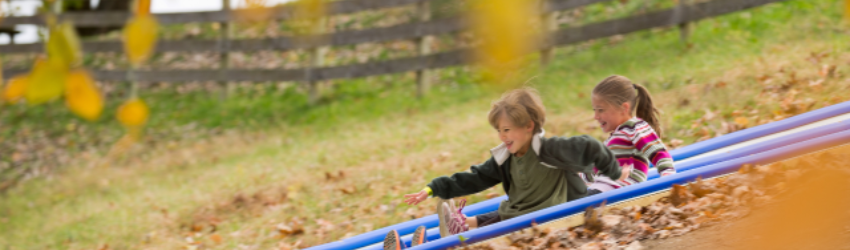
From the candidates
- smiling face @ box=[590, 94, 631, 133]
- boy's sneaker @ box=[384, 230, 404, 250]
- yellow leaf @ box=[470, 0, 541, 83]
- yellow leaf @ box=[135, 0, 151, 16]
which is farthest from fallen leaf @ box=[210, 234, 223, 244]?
yellow leaf @ box=[470, 0, 541, 83]

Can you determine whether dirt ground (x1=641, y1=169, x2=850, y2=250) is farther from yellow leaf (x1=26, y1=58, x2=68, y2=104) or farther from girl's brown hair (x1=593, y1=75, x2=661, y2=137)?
girl's brown hair (x1=593, y1=75, x2=661, y2=137)

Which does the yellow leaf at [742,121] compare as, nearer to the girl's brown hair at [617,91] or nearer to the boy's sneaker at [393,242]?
the girl's brown hair at [617,91]

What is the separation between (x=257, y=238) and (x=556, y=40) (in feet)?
13.2

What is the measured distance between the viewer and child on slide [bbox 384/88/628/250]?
2.88 metres

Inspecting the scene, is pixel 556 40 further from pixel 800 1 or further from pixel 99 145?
pixel 99 145

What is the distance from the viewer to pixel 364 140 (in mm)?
7207

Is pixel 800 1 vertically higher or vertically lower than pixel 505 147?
higher

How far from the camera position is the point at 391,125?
7.60 meters

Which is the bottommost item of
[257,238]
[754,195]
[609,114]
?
[257,238]

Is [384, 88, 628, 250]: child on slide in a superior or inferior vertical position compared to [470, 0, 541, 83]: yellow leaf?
inferior

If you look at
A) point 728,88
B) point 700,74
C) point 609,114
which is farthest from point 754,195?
point 700,74

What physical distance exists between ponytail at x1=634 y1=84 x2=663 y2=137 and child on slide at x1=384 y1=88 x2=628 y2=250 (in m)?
0.39

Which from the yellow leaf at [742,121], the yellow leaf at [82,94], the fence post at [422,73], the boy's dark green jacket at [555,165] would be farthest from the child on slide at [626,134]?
the fence post at [422,73]

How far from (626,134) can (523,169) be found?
0.57m
